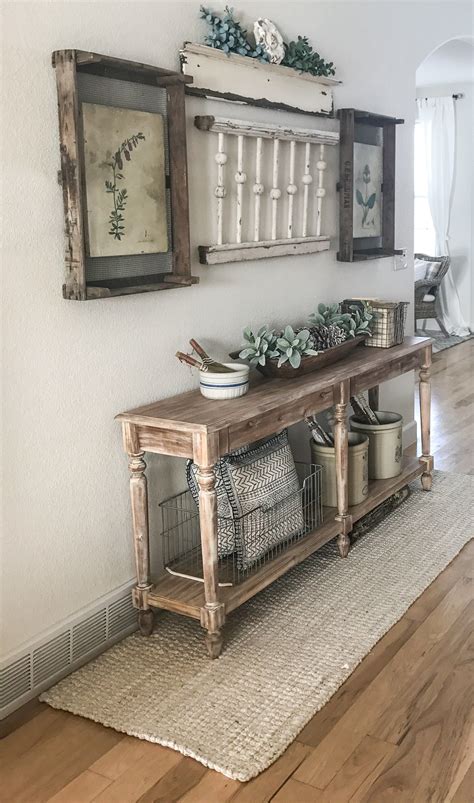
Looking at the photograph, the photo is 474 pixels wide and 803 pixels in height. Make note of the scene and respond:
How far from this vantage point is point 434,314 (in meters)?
8.12

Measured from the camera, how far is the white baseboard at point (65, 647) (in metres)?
2.41

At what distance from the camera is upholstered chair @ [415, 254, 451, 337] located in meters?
7.95

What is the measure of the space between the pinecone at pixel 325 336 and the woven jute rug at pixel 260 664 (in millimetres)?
802

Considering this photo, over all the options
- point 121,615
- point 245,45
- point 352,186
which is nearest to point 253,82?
point 245,45

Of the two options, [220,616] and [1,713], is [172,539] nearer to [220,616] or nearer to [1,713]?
[220,616]

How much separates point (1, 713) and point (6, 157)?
147cm

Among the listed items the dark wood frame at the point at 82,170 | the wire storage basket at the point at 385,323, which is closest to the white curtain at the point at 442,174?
the wire storage basket at the point at 385,323

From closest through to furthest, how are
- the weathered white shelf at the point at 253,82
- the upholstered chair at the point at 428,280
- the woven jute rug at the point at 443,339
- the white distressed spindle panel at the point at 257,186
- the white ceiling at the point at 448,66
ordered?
the weathered white shelf at the point at 253,82, the white distressed spindle panel at the point at 257,186, the white ceiling at the point at 448,66, the woven jute rug at the point at 443,339, the upholstered chair at the point at 428,280

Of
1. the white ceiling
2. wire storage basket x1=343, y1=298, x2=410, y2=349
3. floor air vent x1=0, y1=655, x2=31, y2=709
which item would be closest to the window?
the white ceiling

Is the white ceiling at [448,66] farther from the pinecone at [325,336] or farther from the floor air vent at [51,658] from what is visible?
the floor air vent at [51,658]


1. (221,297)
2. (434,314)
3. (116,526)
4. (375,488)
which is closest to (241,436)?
(116,526)

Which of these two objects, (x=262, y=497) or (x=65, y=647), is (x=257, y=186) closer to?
(x=262, y=497)

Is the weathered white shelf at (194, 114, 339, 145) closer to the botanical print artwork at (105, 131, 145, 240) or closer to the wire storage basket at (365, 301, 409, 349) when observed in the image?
the botanical print artwork at (105, 131, 145, 240)

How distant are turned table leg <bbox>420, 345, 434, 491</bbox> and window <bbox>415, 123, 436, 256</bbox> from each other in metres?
4.99
